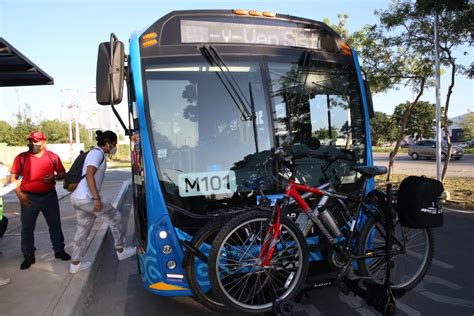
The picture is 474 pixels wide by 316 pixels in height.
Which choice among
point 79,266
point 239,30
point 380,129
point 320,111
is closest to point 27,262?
point 79,266

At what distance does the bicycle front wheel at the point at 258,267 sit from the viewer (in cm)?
297

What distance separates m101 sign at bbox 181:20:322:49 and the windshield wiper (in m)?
0.15

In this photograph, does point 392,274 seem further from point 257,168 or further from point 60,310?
point 60,310

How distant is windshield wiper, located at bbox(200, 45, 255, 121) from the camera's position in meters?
3.49

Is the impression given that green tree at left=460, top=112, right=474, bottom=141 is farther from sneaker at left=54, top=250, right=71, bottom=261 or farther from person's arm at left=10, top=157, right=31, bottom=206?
person's arm at left=10, top=157, right=31, bottom=206

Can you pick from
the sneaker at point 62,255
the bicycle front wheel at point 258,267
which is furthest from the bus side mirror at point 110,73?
the sneaker at point 62,255

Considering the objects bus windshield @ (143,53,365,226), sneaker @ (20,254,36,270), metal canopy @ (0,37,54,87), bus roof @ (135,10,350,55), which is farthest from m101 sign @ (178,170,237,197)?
sneaker @ (20,254,36,270)

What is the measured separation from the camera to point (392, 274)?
3.78m

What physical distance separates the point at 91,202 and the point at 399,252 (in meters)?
3.51

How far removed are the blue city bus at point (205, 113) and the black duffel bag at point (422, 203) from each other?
0.68 m

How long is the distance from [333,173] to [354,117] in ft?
2.36

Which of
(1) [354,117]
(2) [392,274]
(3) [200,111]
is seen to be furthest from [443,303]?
(3) [200,111]

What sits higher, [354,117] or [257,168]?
[354,117]

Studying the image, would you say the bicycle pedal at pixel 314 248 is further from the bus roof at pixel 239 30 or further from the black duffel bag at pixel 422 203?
the bus roof at pixel 239 30
